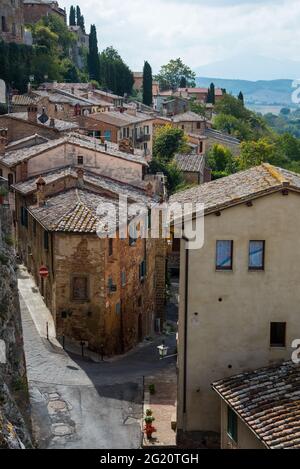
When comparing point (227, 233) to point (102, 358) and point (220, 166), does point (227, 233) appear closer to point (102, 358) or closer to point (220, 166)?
point (102, 358)

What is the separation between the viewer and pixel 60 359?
35969mm

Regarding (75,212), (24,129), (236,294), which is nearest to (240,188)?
(236,294)

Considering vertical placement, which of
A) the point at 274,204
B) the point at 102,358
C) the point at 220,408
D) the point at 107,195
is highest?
the point at 274,204

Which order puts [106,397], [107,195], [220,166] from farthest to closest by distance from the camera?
1. [220,166]
2. [107,195]
3. [106,397]

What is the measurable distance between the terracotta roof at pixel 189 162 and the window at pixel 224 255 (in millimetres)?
51198

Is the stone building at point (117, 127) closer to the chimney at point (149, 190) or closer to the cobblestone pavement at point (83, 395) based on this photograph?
the chimney at point (149, 190)

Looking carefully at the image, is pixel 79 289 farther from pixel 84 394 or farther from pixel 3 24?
pixel 3 24

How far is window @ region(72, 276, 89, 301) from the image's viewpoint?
126 feet

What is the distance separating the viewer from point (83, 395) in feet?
105

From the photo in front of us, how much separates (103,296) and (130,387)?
6.34 m

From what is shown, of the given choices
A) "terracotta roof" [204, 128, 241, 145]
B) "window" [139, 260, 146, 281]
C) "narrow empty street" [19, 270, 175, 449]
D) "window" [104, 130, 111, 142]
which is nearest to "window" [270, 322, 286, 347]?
"narrow empty street" [19, 270, 175, 449]

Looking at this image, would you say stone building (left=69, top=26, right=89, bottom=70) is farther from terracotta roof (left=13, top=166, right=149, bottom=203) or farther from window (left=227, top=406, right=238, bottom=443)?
window (left=227, top=406, right=238, bottom=443)

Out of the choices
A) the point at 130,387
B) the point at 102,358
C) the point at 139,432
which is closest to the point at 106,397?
the point at 130,387

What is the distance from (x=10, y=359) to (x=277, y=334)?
9.53 meters
